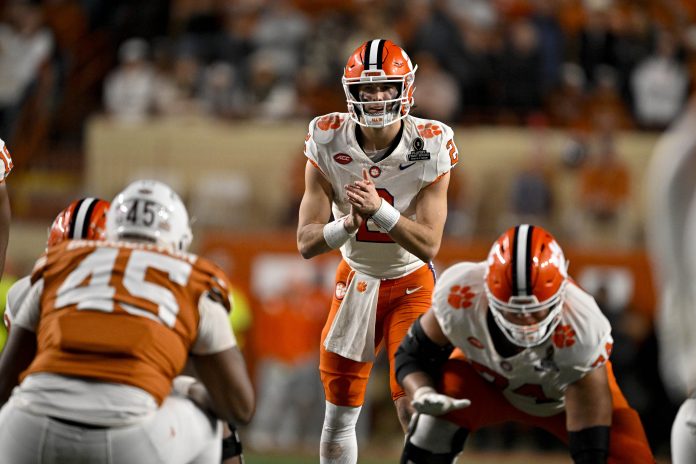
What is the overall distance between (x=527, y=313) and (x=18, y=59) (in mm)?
10580

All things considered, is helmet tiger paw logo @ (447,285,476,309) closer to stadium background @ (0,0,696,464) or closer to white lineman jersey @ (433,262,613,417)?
white lineman jersey @ (433,262,613,417)

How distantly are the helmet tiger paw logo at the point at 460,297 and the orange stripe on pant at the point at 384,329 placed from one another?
0.74 metres

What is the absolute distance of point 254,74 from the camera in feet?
43.9

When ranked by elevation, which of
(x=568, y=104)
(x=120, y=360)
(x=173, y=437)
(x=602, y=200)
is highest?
(x=568, y=104)

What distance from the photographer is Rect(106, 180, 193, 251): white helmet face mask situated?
4.44m

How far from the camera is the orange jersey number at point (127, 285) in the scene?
4109 millimetres

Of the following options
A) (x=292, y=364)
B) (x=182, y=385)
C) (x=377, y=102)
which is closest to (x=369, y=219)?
(x=377, y=102)

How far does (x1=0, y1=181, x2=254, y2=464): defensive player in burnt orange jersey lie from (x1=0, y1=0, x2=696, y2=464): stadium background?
23.5ft

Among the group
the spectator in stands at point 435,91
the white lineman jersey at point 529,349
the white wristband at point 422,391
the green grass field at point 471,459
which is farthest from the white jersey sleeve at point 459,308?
the spectator in stands at point 435,91

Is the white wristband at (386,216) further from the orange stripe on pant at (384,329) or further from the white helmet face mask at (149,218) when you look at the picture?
the white helmet face mask at (149,218)

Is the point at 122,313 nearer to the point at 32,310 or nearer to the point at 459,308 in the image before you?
the point at 32,310

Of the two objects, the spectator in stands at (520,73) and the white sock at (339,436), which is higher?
the spectator in stands at (520,73)

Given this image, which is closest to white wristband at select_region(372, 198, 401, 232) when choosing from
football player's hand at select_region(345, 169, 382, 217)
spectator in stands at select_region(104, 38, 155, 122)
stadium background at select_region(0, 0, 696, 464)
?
football player's hand at select_region(345, 169, 382, 217)

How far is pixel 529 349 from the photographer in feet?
16.5
